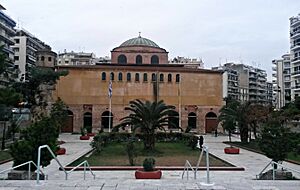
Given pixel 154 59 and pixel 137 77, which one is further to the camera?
pixel 154 59

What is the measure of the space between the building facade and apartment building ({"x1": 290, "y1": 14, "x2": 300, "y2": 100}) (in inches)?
924

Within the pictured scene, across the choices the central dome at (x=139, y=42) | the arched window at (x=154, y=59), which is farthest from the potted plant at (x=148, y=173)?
the central dome at (x=139, y=42)

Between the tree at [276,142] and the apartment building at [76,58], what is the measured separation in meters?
85.0

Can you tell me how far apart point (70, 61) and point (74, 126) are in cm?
4802

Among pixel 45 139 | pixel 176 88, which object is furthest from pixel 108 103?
pixel 45 139

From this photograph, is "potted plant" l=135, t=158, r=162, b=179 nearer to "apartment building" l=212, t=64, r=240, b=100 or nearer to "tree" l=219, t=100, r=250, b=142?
"tree" l=219, t=100, r=250, b=142

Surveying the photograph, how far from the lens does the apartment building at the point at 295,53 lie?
72938 millimetres

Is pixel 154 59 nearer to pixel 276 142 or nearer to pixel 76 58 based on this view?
pixel 76 58

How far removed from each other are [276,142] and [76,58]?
89.8m

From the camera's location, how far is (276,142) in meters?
14.6

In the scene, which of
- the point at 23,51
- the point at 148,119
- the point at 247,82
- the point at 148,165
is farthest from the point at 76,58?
the point at 148,165

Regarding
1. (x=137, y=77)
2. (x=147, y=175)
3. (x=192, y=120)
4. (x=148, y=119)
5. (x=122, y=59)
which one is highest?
(x=122, y=59)

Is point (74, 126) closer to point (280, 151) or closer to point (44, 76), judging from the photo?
point (44, 76)

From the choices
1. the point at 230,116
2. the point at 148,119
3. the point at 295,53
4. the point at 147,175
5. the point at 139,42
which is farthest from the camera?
the point at 295,53
